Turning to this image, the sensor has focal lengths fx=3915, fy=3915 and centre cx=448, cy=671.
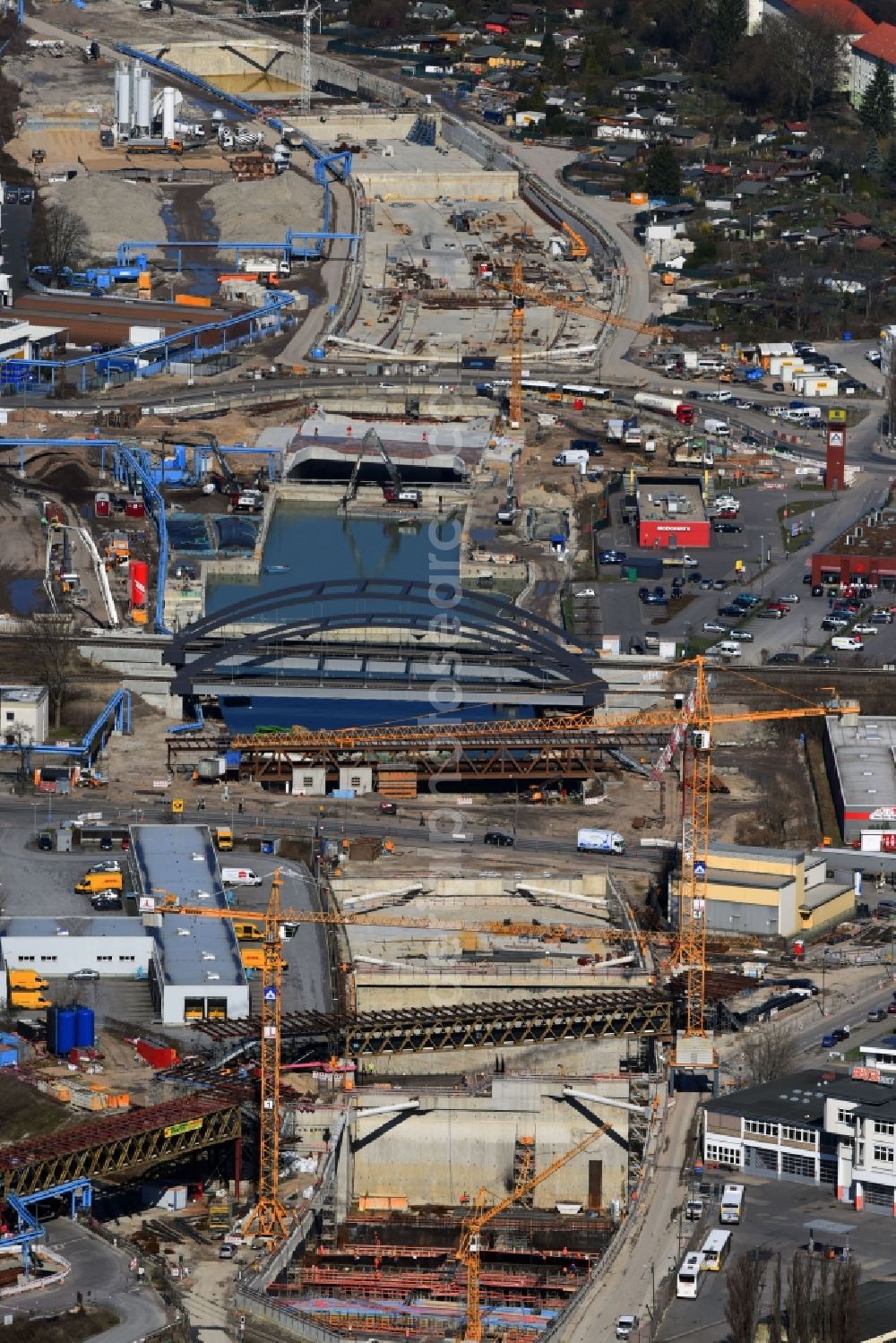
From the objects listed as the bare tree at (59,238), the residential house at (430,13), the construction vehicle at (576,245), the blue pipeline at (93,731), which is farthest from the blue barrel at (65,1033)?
the residential house at (430,13)

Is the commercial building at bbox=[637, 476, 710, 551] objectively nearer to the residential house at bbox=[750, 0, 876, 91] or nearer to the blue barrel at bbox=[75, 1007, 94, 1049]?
the blue barrel at bbox=[75, 1007, 94, 1049]

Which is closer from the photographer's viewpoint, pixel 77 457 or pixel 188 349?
pixel 77 457

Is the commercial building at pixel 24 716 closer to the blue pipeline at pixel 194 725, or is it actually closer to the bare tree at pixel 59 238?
the blue pipeline at pixel 194 725

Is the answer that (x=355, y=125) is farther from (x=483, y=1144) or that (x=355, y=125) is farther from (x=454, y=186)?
(x=483, y=1144)

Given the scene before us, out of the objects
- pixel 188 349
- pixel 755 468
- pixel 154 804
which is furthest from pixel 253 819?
pixel 188 349

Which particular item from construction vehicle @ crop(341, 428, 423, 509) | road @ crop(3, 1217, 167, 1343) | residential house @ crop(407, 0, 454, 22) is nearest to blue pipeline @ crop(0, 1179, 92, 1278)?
road @ crop(3, 1217, 167, 1343)

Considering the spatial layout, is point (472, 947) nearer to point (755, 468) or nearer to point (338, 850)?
point (338, 850)
